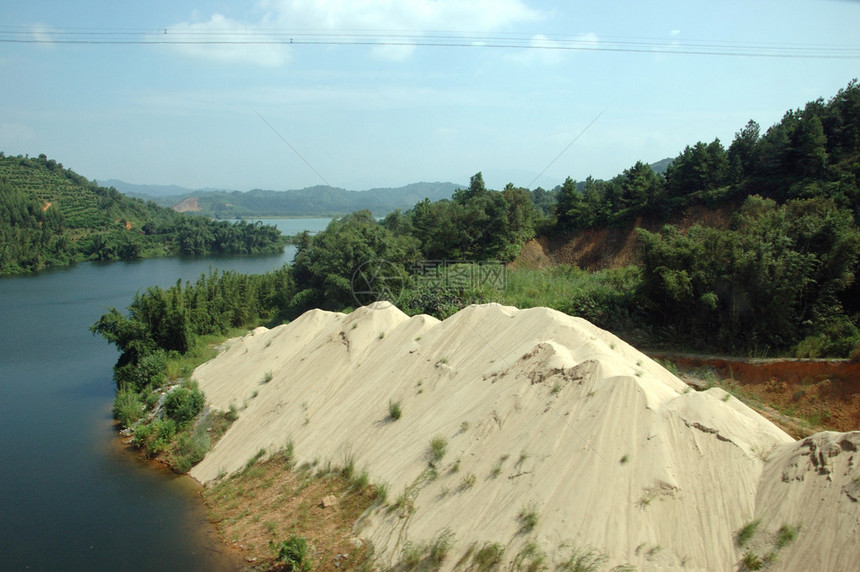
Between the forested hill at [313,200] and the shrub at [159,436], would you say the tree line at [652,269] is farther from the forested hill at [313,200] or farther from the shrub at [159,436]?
the forested hill at [313,200]

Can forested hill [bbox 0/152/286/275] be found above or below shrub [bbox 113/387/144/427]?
above

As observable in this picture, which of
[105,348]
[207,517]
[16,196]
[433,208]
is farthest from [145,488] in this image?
[16,196]

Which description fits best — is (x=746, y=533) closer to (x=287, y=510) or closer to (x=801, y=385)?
(x=287, y=510)

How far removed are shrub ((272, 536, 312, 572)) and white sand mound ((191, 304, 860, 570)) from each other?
0.83 m

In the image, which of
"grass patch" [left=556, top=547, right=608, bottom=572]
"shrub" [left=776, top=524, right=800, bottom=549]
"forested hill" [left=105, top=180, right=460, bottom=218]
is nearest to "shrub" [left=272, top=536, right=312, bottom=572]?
"grass patch" [left=556, top=547, right=608, bottom=572]

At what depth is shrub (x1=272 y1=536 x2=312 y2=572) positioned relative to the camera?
7.38m

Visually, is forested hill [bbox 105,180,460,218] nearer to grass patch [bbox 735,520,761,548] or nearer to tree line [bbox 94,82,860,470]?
tree line [bbox 94,82,860,470]

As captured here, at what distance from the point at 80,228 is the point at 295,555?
67143 millimetres

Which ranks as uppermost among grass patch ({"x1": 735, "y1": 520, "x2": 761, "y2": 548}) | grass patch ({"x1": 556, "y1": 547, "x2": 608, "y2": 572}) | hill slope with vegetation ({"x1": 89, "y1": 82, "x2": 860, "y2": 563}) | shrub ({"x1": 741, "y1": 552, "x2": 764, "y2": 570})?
hill slope with vegetation ({"x1": 89, "y1": 82, "x2": 860, "y2": 563})

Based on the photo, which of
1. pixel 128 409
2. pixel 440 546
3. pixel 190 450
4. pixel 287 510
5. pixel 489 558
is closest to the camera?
pixel 489 558

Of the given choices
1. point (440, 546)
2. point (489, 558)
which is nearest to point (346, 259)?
point (440, 546)

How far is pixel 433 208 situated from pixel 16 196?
56.7 meters

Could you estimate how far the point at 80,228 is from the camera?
61.8m

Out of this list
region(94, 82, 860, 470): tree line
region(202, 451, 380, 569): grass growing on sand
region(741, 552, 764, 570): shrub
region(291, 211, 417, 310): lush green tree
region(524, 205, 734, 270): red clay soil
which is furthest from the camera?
region(524, 205, 734, 270): red clay soil
